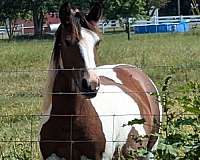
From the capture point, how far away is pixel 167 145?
353cm

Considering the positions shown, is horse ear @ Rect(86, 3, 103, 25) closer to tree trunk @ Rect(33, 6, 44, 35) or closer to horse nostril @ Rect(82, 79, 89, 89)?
horse nostril @ Rect(82, 79, 89, 89)

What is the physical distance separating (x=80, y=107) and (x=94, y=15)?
0.98 metres

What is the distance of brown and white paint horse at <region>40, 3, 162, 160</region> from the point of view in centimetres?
505

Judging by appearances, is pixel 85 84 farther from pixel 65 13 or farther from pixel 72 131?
pixel 65 13

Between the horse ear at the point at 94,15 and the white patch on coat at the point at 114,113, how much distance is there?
0.60 meters

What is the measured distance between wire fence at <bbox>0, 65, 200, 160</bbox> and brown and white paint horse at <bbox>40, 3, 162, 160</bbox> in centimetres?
10

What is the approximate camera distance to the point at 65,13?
5.40m

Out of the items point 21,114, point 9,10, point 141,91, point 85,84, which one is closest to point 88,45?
point 85,84

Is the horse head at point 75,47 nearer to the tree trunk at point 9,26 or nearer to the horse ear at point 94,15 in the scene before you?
the horse ear at point 94,15

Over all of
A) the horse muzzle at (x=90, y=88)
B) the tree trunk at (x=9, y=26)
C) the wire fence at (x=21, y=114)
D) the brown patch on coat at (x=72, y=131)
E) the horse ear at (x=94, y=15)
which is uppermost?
the horse ear at (x=94, y=15)

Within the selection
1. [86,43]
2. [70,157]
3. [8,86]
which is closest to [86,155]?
[70,157]

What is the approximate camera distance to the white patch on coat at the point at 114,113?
5.25 meters

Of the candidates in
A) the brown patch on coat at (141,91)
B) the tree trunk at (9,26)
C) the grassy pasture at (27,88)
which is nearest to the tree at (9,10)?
the tree trunk at (9,26)

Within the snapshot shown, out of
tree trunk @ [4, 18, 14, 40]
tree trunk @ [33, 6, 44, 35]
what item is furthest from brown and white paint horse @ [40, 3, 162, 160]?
tree trunk @ [33, 6, 44, 35]
